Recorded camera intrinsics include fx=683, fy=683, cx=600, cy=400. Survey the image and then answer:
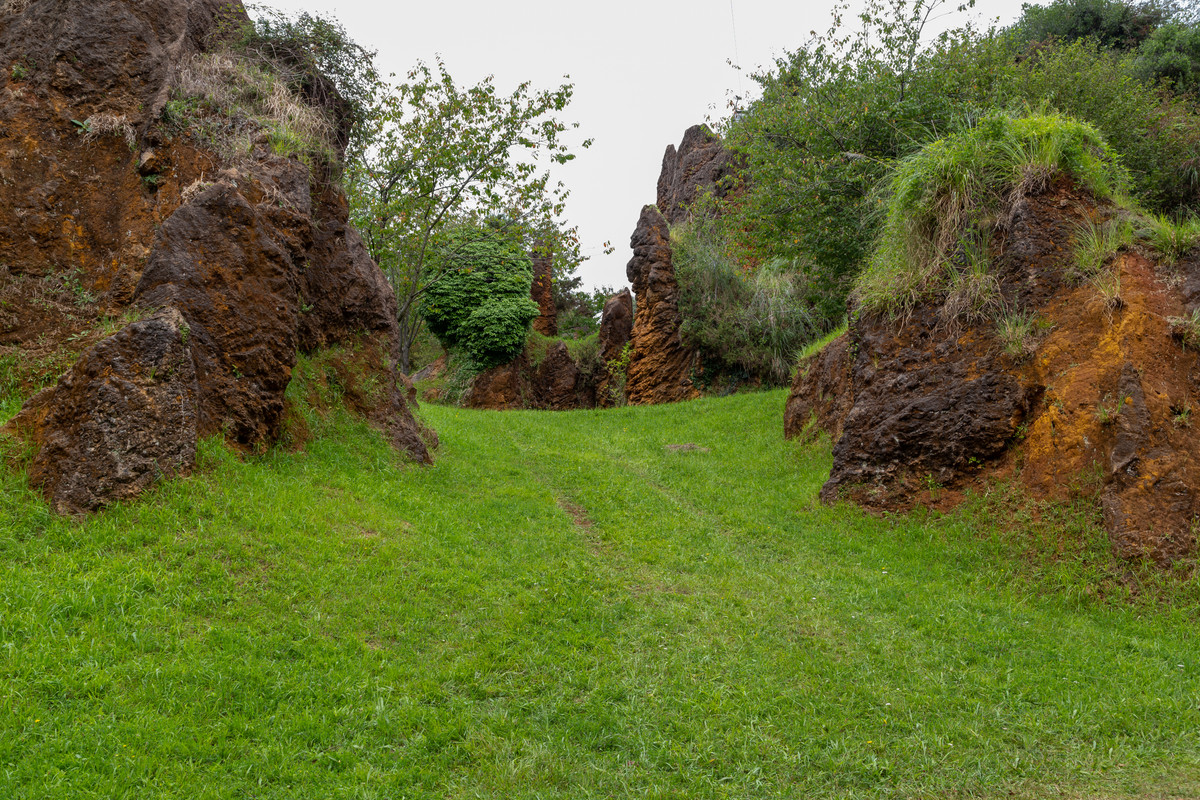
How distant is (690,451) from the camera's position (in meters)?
14.5

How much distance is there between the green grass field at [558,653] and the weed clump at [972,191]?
10.1 feet

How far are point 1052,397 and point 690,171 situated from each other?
95.2 feet

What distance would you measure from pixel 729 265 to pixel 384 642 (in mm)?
20675

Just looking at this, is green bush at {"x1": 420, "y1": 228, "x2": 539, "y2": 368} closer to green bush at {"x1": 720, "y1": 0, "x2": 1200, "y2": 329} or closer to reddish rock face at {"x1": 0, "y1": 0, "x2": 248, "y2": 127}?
green bush at {"x1": 720, "y1": 0, "x2": 1200, "y2": 329}

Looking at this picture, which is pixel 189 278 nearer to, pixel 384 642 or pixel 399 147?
pixel 384 642

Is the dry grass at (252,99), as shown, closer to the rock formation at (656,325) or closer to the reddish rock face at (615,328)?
the rock formation at (656,325)

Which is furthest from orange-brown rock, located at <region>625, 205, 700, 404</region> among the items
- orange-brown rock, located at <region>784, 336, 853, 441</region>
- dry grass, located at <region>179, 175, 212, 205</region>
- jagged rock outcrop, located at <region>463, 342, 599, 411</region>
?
dry grass, located at <region>179, 175, 212, 205</region>

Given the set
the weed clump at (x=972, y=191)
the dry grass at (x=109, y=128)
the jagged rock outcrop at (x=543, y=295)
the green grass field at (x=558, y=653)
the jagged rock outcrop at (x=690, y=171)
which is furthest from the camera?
the jagged rock outcrop at (x=543, y=295)

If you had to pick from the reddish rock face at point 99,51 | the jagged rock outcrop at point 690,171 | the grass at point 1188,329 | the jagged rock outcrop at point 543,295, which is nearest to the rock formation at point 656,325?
the jagged rock outcrop at point 690,171

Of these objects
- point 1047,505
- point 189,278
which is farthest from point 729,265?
point 189,278

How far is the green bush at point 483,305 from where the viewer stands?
25344 millimetres

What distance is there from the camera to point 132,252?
27.5 ft

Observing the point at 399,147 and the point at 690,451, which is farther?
the point at 399,147

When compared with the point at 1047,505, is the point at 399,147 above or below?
above
